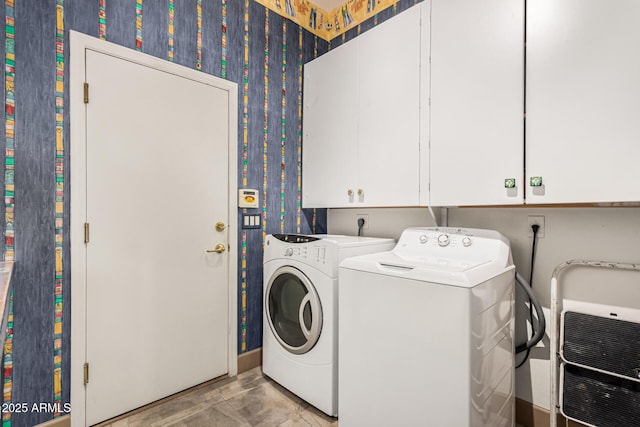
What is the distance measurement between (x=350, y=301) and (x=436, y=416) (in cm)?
56

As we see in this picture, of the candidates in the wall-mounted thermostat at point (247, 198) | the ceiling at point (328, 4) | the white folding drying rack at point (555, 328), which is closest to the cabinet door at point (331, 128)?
the wall-mounted thermostat at point (247, 198)

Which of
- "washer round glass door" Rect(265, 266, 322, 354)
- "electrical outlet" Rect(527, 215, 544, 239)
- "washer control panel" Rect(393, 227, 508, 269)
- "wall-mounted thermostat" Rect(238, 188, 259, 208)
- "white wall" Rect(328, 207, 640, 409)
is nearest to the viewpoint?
"white wall" Rect(328, 207, 640, 409)

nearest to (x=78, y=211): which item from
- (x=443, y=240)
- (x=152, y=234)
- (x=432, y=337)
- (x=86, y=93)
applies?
(x=152, y=234)

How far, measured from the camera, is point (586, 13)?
122 centimetres

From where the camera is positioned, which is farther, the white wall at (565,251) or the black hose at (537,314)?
the black hose at (537,314)

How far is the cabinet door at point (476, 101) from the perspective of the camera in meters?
1.42

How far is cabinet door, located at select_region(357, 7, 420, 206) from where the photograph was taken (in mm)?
1800

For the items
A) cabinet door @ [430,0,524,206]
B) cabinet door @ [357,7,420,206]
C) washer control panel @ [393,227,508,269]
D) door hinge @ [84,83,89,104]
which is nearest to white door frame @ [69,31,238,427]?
door hinge @ [84,83,89,104]

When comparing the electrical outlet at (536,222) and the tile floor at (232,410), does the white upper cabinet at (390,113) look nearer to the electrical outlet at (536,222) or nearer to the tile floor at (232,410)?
the electrical outlet at (536,222)

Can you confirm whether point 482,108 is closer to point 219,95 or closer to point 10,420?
point 219,95

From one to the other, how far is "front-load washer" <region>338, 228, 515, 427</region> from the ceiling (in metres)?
2.16

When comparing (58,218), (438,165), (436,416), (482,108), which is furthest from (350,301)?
(58,218)

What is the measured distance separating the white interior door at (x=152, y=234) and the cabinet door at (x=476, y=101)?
137 centimetres

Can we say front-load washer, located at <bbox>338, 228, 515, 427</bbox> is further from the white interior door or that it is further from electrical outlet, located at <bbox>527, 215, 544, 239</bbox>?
the white interior door
